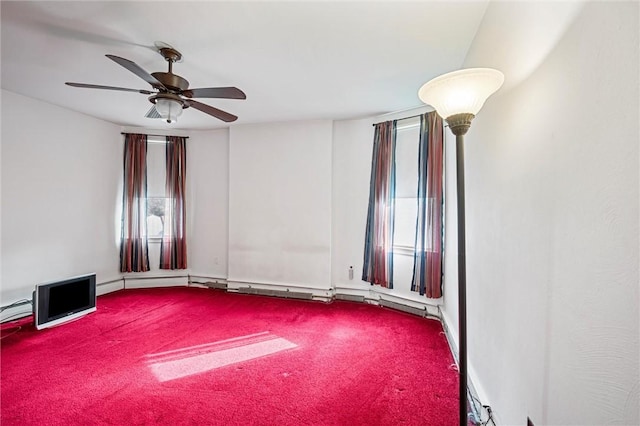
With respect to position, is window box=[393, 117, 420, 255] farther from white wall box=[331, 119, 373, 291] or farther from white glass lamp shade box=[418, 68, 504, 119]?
white glass lamp shade box=[418, 68, 504, 119]

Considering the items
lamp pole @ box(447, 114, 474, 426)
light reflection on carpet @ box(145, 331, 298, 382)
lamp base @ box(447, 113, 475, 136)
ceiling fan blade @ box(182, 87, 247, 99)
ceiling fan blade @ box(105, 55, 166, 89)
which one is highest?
ceiling fan blade @ box(105, 55, 166, 89)

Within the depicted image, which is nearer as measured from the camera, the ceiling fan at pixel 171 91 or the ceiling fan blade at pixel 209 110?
the ceiling fan at pixel 171 91

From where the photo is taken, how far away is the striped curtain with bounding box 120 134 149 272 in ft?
14.6

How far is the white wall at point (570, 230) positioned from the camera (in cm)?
60

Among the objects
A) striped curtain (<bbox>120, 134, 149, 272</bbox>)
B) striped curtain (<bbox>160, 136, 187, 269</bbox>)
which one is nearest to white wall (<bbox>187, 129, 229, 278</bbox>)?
striped curtain (<bbox>160, 136, 187, 269</bbox>)

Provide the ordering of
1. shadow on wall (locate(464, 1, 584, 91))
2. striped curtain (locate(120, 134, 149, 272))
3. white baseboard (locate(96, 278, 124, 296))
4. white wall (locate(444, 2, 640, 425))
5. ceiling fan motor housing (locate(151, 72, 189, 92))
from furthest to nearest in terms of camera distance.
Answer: striped curtain (locate(120, 134, 149, 272))
white baseboard (locate(96, 278, 124, 296))
ceiling fan motor housing (locate(151, 72, 189, 92))
shadow on wall (locate(464, 1, 584, 91))
white wall (locate(444, 2, 640, 425))

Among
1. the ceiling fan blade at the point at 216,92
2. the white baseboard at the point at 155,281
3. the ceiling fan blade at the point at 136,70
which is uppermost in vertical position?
the ceiling fan blade at the point at 136,70

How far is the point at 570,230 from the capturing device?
0.80m

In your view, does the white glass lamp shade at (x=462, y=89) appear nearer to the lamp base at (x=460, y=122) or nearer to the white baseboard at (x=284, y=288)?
the lamp base at (x=460, y=122)

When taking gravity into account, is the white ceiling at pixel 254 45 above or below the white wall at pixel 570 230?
above

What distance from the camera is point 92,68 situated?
8.37 ft

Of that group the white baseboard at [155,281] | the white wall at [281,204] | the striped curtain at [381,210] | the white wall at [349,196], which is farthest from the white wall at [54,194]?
the striped curtain at [381,210]

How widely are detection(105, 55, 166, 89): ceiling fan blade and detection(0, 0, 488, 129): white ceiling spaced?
330 millimetres

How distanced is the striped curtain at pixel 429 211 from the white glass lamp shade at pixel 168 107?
2.63m
